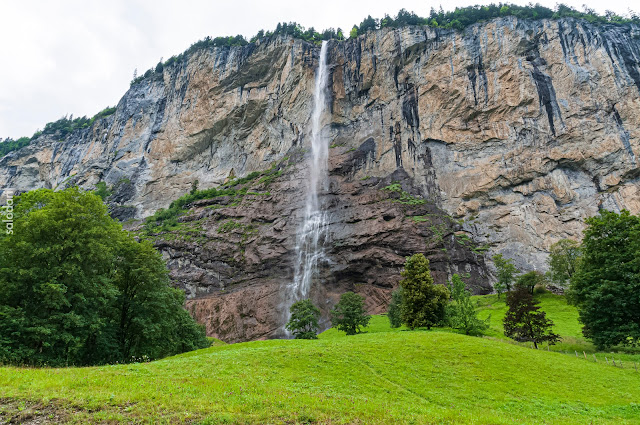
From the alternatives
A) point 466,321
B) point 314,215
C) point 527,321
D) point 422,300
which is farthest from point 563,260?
point 314,215

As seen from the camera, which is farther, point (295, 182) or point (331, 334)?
point (295, 182)

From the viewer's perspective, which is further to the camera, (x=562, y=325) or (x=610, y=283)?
(x=562, y=325)

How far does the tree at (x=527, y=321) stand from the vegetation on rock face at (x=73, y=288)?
27.6 metres

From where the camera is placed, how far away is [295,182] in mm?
76000

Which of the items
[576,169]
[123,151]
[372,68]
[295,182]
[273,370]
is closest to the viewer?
[273,370]

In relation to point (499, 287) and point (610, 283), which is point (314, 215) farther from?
point (610, 283)

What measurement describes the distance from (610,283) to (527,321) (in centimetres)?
657

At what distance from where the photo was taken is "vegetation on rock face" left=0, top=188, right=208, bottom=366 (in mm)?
19000

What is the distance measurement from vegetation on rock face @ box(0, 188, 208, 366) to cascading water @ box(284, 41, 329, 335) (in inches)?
1061

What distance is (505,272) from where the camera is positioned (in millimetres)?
52688

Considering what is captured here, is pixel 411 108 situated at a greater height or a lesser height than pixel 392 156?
greater

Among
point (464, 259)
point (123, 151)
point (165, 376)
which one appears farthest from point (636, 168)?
point (123, 151)

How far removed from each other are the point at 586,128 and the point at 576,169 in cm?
755

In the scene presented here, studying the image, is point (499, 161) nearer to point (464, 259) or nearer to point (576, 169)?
point (576, 169)
